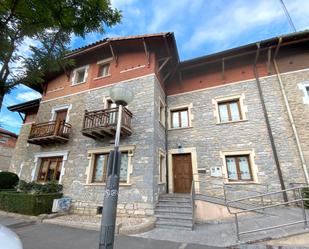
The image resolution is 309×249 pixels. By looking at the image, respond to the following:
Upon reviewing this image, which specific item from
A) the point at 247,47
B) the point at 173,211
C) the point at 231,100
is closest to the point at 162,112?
the point at 231,100

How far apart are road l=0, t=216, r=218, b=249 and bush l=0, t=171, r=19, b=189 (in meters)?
5.14

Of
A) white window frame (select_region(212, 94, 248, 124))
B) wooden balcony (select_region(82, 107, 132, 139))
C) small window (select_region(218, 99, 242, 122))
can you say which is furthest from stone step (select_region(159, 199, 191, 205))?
small window (select_region(218, 99, 242, 122))

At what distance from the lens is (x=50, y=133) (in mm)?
9750

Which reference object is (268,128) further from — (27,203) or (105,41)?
(27,203)

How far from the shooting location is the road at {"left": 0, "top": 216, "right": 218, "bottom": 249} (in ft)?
14.7

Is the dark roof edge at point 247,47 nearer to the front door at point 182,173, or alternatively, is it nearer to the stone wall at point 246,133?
the stone wall at point 246,133

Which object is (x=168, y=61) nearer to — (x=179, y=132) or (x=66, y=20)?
(x=179, y=132)

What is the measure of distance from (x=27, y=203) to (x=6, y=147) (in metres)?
17.8

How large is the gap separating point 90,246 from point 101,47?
10.3 metres

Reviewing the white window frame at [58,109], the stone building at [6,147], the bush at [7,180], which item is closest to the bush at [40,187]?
the bush at [7,180]

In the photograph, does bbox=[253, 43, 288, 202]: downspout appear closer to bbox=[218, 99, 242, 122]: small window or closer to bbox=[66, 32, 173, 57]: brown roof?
bbox=[218, 99, 242, 122]: small window

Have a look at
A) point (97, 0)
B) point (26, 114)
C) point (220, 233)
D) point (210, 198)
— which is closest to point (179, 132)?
point (210, 198)

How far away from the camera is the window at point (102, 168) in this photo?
8244mm

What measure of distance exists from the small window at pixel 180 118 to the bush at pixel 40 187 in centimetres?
694
